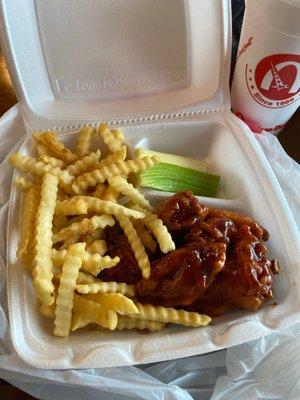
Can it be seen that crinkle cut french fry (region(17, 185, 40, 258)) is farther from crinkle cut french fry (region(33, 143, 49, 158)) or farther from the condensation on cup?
the condensation on cup

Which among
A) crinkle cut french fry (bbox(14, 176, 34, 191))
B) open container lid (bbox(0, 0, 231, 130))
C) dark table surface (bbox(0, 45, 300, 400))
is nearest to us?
crinkle cut french fry (bbox(14, 176, 34, 191))

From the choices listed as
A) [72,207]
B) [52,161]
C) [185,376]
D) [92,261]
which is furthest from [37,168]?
[185,376]

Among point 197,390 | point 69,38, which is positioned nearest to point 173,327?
point 197,390

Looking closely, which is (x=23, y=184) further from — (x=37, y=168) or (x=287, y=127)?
(x=287, y=127)

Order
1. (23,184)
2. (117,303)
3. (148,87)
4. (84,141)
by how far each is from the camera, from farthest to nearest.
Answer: (148,87), (84,141), (23,184), (117,303)

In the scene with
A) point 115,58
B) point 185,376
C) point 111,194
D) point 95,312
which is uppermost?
point 115,58

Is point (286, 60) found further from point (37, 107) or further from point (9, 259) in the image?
point (9, 259)

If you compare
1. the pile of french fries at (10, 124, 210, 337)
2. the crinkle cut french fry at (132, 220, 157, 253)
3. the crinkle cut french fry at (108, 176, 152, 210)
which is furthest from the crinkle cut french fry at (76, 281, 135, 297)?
the crinkle cut french fry at (108, 176, 152, 210)
